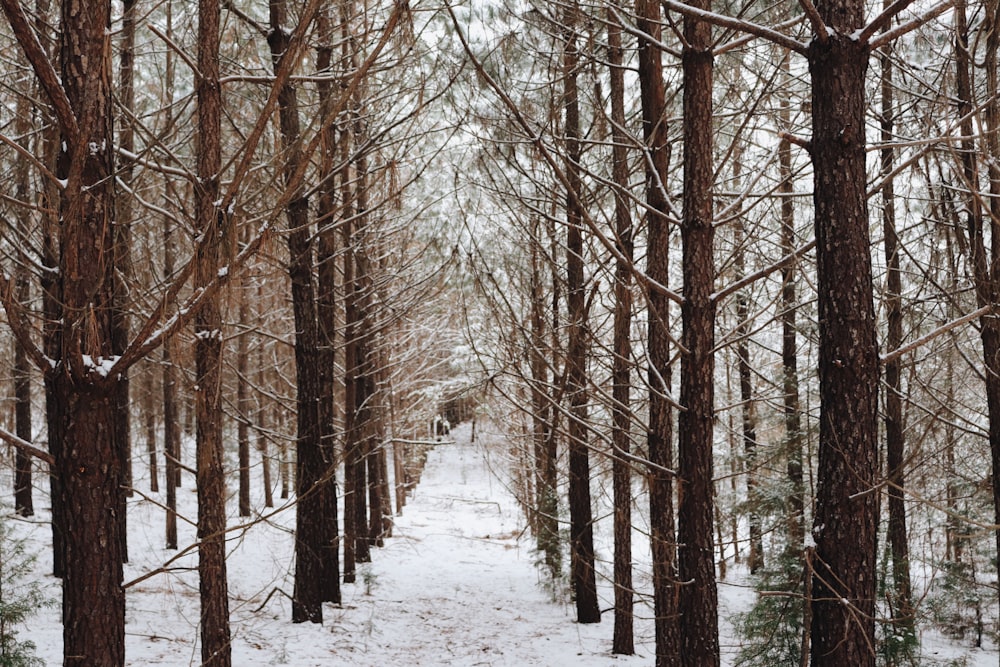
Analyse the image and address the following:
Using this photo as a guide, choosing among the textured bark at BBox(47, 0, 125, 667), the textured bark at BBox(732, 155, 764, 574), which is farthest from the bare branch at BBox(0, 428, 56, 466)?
the textured bark at BBox(732, 155, 764, 574)

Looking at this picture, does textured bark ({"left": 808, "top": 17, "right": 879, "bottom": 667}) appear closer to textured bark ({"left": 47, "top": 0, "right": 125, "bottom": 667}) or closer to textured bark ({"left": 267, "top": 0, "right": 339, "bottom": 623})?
textured bark ({"left": 47, "top": 0, "right": 125, "bottom": 667})

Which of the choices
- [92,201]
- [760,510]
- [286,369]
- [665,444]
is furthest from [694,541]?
[286,369]

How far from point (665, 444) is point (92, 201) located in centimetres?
416

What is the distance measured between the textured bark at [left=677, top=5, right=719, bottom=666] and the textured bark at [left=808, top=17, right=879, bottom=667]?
1114mm

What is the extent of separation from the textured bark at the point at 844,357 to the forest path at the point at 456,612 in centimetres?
431

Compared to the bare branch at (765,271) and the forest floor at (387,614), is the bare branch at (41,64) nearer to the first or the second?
the forest floor at (387,614)

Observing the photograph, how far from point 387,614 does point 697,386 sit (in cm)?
743

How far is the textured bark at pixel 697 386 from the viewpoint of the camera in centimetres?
394

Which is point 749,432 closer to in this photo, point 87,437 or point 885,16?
point 885,16

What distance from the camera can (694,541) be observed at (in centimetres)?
397

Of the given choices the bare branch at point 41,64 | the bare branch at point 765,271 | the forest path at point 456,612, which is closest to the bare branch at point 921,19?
the bare branch at point 765,271

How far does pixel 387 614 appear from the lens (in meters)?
10.1

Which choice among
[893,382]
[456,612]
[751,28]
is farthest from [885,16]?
[456,612]

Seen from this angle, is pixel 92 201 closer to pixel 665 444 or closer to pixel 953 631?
pixel 665 444
